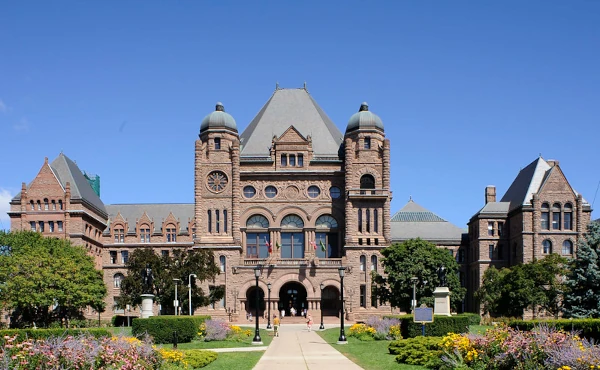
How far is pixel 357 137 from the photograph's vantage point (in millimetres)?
85125

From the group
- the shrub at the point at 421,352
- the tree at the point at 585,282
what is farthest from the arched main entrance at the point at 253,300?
the shrub at the point at 421,352

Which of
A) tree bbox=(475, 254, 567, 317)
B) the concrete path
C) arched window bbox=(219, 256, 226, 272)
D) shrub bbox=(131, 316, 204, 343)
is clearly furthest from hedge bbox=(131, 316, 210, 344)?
arched window bbox=(219, 256, 226, 272)

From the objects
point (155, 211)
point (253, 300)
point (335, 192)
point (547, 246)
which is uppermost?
point (335, 192)

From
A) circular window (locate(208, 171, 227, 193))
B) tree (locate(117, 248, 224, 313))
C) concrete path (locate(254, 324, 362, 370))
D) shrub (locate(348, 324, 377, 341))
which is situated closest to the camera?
concrete path (locate(254, 324, 362, 370))

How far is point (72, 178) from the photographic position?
9150 cm

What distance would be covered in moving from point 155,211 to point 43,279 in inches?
1600

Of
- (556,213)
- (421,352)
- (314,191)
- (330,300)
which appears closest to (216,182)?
(314,191)

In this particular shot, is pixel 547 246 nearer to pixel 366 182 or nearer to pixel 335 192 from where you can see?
pixel 366 182

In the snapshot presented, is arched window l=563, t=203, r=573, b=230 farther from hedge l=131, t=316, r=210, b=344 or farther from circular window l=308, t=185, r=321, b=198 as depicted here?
hedge l=131, t=316, r=210, b=344

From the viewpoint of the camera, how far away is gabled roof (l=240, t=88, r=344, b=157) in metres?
88.8

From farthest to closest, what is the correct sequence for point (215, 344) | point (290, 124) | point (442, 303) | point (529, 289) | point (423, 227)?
1. point (423, 227)
2. point (290, 124)
3. point (529, 289)
4. point (215, 344)
5. point (442, 303)

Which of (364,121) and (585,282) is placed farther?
(364,121)

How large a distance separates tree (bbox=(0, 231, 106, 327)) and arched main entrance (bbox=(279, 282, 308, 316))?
21346mm

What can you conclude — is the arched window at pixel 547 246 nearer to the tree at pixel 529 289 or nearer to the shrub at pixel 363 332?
the tree at pixel 529 289
